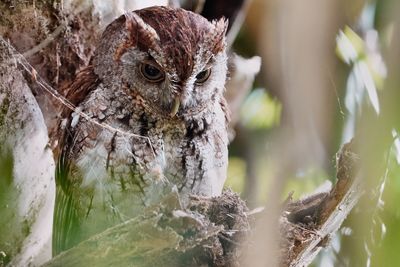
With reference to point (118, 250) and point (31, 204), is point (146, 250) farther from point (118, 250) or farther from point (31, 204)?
point (31, 204)

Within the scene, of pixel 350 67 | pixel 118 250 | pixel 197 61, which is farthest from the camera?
pixel 197 61

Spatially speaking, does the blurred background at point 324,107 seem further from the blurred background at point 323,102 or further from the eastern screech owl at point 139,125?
the eastern screech owl at point 139,125

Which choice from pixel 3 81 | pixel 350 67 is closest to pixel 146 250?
pixel 350 67

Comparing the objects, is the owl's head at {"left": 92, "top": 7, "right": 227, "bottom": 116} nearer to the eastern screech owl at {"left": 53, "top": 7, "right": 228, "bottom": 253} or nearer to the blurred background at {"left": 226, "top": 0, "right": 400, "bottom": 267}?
the eastern screech owl at {"left": 53, "top": 7, "right": 228, "bottom": 253}

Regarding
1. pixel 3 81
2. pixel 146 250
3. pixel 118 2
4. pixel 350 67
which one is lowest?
pixel 146 250

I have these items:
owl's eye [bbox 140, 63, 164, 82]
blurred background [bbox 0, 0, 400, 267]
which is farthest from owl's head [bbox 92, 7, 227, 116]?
blurred background [bbox 0, 0, 400, 267]

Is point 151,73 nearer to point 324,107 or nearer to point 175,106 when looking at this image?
point 175,106

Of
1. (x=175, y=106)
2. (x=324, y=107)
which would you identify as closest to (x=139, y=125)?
(x=175, y=106)
